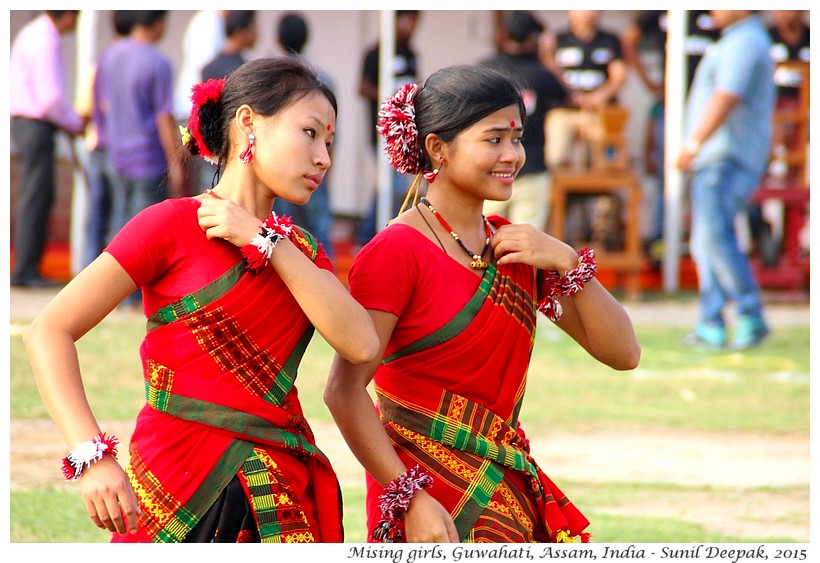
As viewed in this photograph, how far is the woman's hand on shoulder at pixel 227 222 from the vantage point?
257cm

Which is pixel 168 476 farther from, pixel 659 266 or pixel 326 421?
pixel 659 266

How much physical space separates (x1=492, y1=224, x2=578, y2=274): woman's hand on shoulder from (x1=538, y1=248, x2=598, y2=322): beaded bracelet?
33mm

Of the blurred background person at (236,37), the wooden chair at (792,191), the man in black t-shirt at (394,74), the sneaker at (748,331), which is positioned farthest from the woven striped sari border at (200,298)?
the man in black t-shirt at (394,74)

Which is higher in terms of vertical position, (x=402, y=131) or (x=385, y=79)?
(x=402, y=131)

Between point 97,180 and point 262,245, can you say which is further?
point 97,180

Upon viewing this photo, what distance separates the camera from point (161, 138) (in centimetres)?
891

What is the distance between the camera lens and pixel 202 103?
2814mm

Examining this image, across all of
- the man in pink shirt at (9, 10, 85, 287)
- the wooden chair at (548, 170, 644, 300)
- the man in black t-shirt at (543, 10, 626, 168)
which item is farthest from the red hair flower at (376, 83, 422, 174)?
the man in black t-shirt at (543, 10, 626, 168)

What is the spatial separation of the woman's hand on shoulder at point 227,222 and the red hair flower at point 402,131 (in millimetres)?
543

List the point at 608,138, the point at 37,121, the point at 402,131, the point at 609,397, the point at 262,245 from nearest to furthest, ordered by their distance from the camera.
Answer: the point at 262,245, the point at 402,131, the point at 609,397, the point at 37,121, the point at 608,138

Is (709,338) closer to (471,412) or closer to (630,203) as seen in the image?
(630,203)

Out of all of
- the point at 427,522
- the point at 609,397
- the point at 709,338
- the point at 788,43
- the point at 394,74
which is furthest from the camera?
the point at 394,74

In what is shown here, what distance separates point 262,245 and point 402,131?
24.9 inches

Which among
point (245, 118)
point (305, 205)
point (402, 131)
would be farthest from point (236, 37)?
point (245, 118)
